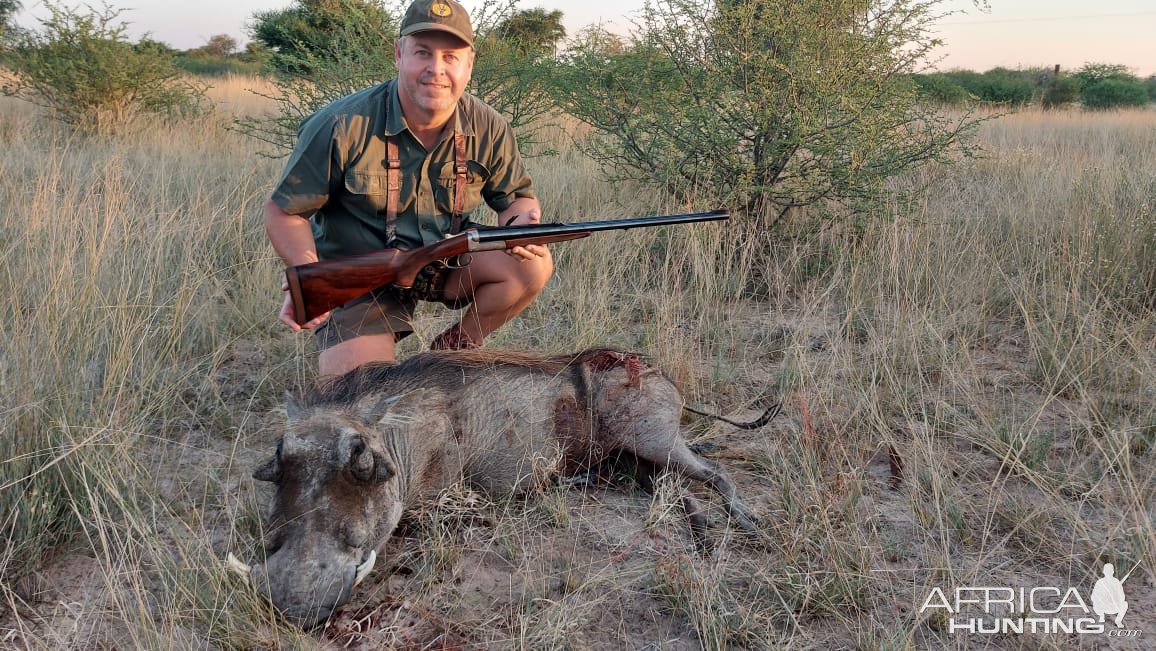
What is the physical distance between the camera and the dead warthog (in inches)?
90.0

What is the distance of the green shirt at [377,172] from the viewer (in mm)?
3504

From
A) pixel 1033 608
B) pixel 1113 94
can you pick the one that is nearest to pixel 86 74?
pixel 1033 608

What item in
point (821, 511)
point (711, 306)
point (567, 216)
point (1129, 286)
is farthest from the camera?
point (567, 216)

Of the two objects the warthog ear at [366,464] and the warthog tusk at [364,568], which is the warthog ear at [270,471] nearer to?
the warthog ear at [366,464]

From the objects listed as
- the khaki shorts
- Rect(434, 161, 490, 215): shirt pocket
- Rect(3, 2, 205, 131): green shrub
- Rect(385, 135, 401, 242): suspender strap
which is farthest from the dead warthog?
Rect(3, 2, 205, 131): green shrub

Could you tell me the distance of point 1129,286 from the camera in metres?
4.77

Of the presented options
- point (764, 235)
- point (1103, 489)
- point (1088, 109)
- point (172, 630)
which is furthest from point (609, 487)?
point (1088, 109)

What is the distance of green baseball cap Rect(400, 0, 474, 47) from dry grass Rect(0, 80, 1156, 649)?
147cm

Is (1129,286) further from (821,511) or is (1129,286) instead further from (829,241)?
(821,511)

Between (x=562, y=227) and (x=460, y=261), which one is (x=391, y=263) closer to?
(x=460, y=261)

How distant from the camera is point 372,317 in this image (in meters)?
3.81

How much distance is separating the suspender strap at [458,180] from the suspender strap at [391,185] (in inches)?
10.3

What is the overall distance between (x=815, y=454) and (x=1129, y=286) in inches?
112

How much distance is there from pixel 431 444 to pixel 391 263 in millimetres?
816
